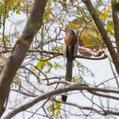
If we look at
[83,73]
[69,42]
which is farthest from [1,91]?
[83,73]

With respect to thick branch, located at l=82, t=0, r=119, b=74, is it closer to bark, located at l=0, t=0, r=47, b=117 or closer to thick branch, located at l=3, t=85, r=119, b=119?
thick branch, located at l=3, t=85, r=119, b=119

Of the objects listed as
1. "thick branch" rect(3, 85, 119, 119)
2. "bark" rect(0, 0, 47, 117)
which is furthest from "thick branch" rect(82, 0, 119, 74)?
"bark" rect(0, 0, 47, 117)

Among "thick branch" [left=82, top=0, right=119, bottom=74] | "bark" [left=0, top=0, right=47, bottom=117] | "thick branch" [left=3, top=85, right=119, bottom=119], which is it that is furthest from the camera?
"thick branch" [left=82, top=0, right=119, bottom=74]

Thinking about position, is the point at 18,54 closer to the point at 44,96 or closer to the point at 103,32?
the point at 44,96

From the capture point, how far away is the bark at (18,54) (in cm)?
173

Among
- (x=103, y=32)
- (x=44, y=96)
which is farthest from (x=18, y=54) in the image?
(x=103, y=32)

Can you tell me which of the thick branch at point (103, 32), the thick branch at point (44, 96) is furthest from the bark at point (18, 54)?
the thick branch at point (103, 32)

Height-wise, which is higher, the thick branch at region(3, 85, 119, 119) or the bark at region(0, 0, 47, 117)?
the bark at region(0, 0, 47, 117)

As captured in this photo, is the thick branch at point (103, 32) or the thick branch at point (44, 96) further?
the thick branch at point (103, 32)

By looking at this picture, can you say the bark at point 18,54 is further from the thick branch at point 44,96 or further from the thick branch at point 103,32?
the thick branch at point 103,32

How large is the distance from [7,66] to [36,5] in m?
0.29

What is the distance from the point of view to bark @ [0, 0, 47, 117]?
5.69ft

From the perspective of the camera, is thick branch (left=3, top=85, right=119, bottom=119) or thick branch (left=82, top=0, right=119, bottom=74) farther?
thick branch (left=82, top=0, right=119, bottom=74)

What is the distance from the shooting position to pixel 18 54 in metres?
1.76
